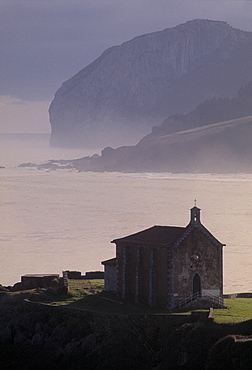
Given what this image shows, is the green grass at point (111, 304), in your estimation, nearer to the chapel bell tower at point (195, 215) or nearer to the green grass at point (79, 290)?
the green grass at point (79, 290)

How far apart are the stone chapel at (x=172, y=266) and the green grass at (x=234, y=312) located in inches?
82.7

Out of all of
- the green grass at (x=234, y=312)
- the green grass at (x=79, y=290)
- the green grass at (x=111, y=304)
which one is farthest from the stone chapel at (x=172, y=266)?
the green grass at (x=79, y=290)

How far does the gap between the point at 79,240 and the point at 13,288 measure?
37677 mm

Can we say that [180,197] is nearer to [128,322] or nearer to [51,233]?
[51,233]

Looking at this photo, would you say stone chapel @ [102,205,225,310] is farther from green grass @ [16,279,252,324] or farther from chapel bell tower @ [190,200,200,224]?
green grass @ [16,279,252,324]

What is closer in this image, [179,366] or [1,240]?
[179,366]

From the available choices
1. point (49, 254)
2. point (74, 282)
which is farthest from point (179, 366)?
point (49, 254)

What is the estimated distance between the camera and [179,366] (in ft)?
175

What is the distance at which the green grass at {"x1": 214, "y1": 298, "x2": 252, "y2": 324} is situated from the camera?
56.7m

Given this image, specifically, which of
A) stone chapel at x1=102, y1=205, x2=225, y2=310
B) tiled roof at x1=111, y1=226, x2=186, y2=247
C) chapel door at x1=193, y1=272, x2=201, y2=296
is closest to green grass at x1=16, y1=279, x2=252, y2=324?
stone chapel at x1=102, y1=205, x2=225, y2=310

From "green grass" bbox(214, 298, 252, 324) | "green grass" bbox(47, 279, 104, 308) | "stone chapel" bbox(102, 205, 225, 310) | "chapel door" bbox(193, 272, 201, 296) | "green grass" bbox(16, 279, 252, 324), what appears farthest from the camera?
"green grass" bbox(47, 279, 104, 308)

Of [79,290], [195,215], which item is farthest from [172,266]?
[79,290]

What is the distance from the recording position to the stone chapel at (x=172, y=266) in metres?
63.6

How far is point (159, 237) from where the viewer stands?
66.7 metres
